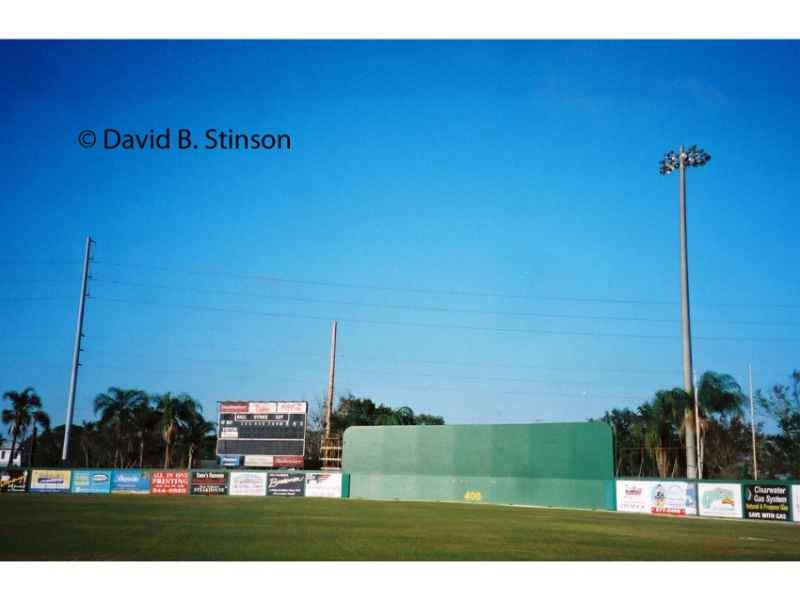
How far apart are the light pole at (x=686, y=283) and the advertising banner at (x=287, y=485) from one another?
2476 cm

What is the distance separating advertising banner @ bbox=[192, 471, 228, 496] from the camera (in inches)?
2047

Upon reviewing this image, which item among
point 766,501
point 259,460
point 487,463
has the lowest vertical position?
point 766,501

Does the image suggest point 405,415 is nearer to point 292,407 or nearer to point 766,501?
point 292,407

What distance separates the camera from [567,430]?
44.5 metres

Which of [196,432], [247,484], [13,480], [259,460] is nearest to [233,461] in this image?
[259,460]

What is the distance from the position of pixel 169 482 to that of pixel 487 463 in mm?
21641

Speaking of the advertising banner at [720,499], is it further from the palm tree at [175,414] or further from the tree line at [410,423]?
the palm tree at [175,414]

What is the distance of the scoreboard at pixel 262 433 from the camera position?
55406 millimetres

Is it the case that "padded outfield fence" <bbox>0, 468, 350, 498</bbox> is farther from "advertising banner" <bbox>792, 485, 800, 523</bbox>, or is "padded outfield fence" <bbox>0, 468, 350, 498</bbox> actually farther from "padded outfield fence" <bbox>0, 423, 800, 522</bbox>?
"advertising banner" <bbox>792, 485, 800, 523</bbox>

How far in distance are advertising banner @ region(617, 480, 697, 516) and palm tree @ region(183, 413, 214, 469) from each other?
48.3 meters

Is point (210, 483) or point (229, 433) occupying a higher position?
point (229, 433)

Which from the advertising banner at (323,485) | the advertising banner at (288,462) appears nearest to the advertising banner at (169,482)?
the advertising banner at (288,462)

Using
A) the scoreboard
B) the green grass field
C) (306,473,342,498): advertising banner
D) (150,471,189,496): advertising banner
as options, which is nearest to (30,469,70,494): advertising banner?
(150,471,189,496): advertising banner

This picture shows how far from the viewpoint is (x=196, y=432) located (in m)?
82.4
